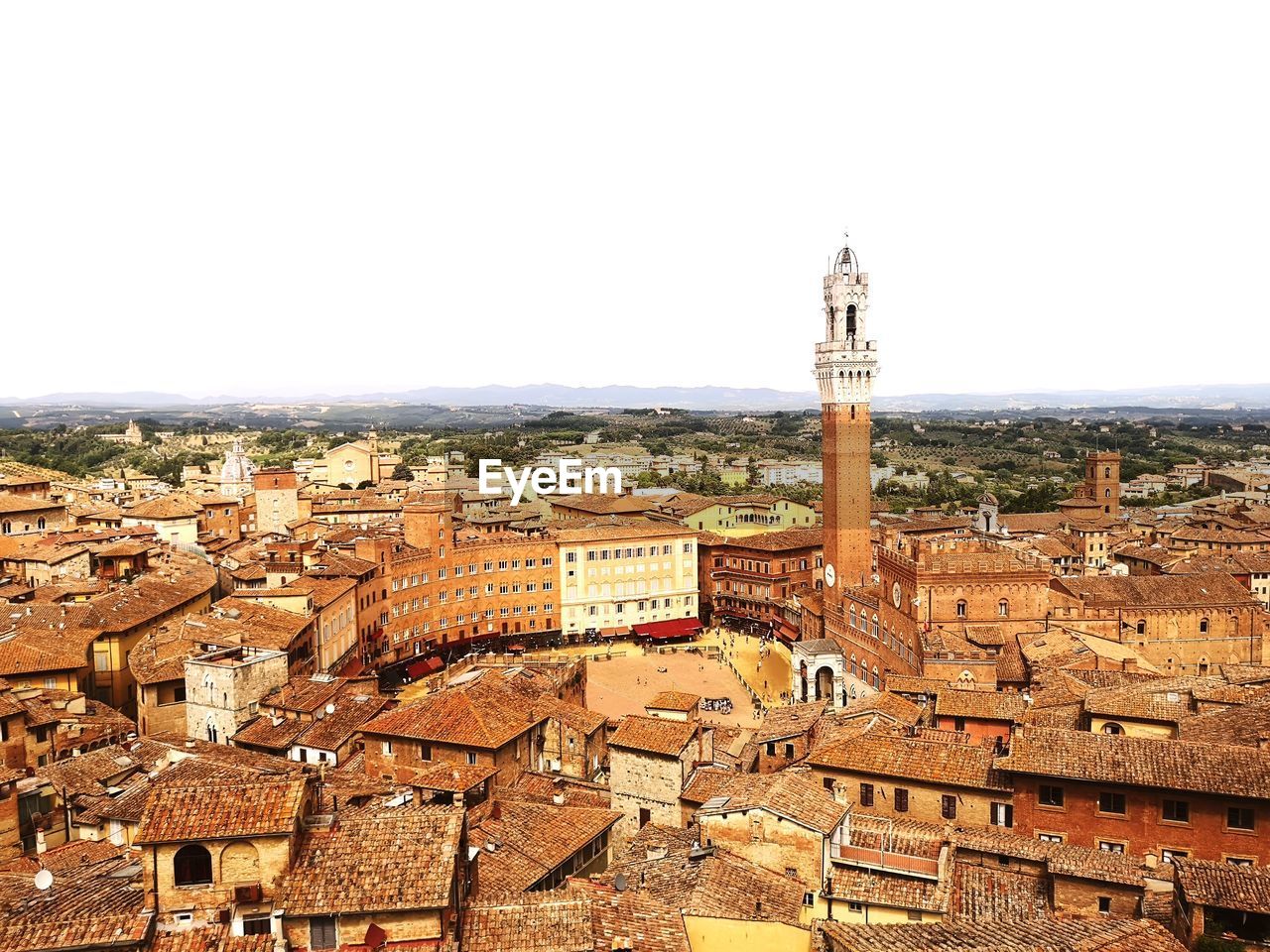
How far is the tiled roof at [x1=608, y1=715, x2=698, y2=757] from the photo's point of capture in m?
24.5

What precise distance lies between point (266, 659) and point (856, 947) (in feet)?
84.2

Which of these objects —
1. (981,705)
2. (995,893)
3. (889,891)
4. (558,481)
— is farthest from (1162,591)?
(558,481)

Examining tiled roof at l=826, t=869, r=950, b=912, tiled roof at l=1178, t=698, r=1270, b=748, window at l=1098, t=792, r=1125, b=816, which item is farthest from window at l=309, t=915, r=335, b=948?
tiled roof at l=1178, t=698, r=1270, b=748

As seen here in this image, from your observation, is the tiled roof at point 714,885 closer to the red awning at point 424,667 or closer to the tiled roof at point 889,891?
the tiled roof at point 889,891

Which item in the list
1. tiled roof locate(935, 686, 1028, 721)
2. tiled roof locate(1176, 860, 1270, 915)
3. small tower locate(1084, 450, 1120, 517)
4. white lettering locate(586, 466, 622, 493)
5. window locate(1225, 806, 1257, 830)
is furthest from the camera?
small tower locate(1084, 450, 1120, 517)

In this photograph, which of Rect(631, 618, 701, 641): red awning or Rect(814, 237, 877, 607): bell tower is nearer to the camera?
Rect(814, 237, 877, 607): bell tower

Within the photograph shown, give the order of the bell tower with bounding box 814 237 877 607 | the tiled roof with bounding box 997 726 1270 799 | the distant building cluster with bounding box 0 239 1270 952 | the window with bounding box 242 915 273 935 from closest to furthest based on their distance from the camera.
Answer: the window with bounding box 242 915 273 935 < the distant building cluster with bounding box 0 239 1270 952 < the tiled roof with bounding box 997 726 1270 799 < the bell tower with bounding box 814 237 877 607

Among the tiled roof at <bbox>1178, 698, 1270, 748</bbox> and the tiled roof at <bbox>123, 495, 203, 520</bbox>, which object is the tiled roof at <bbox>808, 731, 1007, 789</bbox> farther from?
the tiled roof at <bbox>123, 495, 203, 520</bbox>

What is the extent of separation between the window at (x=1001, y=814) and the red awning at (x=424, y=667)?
38.5 metres

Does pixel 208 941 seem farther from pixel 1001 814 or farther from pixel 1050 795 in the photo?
pixel 1050 795

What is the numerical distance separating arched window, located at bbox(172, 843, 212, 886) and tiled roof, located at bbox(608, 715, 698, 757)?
13375 mm

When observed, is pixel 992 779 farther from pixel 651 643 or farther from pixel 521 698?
pixel 651 643

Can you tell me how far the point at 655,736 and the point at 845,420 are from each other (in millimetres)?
41567

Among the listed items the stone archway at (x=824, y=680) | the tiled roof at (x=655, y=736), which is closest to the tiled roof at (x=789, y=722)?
the tiled roof at (x=655, y=736)
